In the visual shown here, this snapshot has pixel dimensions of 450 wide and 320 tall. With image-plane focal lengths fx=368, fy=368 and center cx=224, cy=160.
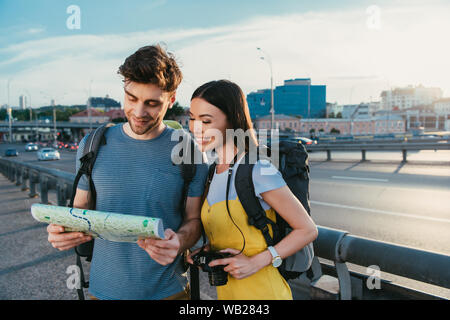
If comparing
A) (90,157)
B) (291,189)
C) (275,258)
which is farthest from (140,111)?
(275,258)

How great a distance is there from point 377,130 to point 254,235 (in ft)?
338

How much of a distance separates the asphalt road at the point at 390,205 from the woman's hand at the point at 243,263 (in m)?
2.89

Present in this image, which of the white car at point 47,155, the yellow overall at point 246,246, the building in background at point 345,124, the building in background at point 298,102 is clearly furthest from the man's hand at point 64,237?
the building in background at point 298,102

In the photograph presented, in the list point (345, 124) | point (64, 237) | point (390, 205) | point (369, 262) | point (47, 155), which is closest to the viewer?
point (64, 237)

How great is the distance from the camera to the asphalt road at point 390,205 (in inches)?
239

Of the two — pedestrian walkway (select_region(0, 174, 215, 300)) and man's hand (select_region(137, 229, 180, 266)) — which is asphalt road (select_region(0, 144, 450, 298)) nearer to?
man's hand (select_region(137, 229, 180, 266))

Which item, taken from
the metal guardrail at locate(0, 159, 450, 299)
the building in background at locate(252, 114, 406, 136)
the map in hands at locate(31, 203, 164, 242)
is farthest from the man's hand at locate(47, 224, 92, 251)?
the building in background at locate(252, 114, 406, 136)

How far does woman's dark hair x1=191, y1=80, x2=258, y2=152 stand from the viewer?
70.7 inches

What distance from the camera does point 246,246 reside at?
1741mm

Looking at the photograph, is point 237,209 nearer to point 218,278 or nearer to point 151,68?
point 218,278

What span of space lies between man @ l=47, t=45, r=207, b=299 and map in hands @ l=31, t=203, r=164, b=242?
344 mm

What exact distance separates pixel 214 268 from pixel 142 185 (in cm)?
55
